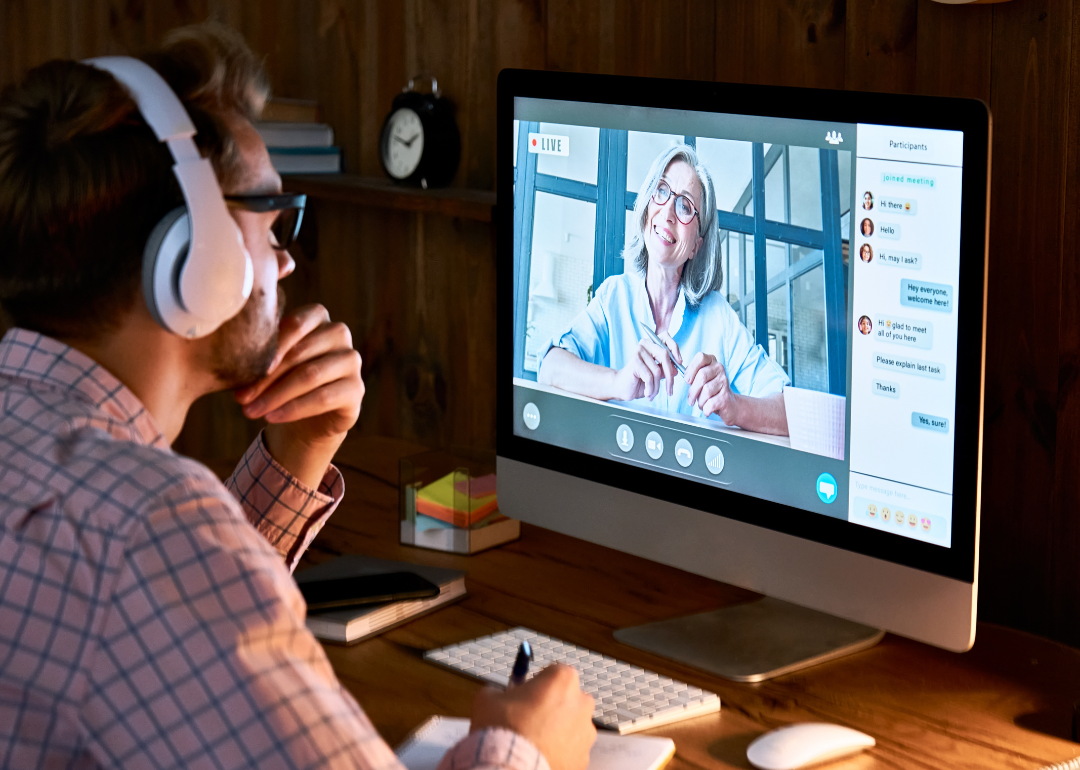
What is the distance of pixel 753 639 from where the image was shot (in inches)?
54.2

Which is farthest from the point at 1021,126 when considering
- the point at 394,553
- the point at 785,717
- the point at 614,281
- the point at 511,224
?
the point at 394,553

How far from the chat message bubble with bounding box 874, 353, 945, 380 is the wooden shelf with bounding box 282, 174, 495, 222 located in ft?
2.88

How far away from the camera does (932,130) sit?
1117mm

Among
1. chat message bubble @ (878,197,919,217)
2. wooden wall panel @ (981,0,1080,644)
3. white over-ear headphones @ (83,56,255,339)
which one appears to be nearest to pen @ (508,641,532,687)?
white over-ear headphones @ (83,56,255,339)

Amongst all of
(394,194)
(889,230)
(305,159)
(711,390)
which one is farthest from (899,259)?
(305,159)

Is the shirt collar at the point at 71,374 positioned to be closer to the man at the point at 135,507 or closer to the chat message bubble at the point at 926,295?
the man at the point at 135,507

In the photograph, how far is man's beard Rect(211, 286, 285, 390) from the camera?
1.02m

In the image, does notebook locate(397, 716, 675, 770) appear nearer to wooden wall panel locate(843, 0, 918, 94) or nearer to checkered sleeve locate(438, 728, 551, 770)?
checkered sleeve locate(438, 728, 551, 770)

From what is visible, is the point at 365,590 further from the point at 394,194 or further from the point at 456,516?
Result: the point at 394,194

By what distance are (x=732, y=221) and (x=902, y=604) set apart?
42 cm

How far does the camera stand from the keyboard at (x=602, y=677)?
1.18 m

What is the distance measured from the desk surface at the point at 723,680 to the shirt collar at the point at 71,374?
41cm

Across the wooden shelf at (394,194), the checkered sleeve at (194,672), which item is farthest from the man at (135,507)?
the wooden shelf at (394,194)

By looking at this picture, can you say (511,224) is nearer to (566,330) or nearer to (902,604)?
(566,330)
